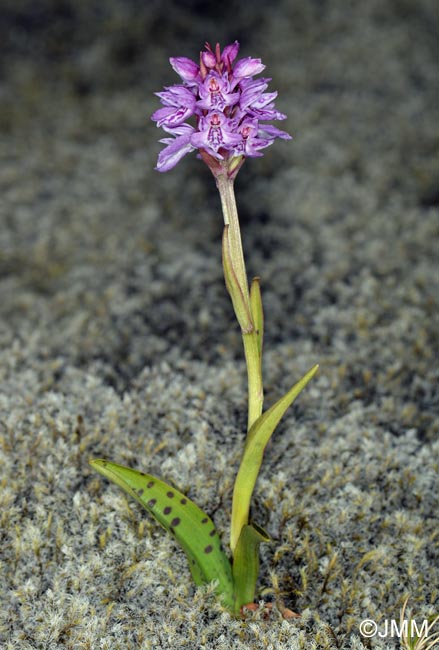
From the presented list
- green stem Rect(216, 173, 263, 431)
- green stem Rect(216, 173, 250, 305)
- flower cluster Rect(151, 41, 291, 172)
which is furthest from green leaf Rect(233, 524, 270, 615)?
flower cluster Rect(151, 41, 291, 172)

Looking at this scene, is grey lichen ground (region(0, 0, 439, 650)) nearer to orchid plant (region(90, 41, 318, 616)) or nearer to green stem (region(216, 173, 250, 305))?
orchid plant (region(90, 41, 318, 616))

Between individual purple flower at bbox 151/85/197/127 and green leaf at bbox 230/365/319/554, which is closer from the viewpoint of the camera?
individual purple flower at bbox 151/85/197/127

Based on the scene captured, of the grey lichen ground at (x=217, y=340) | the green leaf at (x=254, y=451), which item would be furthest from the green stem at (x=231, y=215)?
the grey lichen ground at (x=217, y=340)

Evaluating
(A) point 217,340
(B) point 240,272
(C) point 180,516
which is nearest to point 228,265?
(B) point 240,272

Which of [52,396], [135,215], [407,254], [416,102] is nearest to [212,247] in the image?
[135,215]

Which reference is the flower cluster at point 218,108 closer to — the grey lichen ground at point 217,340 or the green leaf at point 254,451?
the green leaf at point 254,451

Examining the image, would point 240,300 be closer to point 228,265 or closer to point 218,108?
point 228,265

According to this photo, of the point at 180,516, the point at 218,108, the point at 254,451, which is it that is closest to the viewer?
the point at 218,108

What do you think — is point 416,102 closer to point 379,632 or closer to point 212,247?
point 212,247
